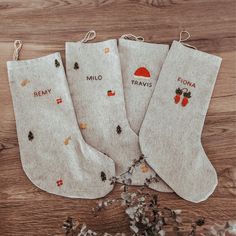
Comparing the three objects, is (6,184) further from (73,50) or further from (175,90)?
(175,90)

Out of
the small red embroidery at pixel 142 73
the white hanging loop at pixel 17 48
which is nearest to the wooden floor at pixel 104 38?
the white hanging loop at pixel 17 48

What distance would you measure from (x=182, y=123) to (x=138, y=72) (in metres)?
0.26

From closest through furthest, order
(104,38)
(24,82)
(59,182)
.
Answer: (59,182)
(24,82)
(104,38)

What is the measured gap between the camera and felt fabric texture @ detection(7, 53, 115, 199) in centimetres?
118

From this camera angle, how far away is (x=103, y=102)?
1295 millimetres

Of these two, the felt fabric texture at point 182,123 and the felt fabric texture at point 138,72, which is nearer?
the felt fabric texture at point 182,123

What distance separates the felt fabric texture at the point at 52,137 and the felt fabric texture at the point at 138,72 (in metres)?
0.21

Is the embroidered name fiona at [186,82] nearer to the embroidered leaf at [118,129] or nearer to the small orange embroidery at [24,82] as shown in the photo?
the embroidered leaf at [118,129]

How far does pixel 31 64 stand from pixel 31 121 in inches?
8.9

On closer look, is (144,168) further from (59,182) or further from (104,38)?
(104,38)

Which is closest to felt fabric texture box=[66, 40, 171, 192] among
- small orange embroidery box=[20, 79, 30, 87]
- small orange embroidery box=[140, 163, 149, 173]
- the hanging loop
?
small orange embroidery box=[140, 163, 149, 173]

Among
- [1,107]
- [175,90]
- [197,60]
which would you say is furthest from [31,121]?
[197,60]

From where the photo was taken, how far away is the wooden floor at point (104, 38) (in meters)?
1.16

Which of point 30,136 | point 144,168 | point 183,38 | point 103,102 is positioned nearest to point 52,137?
point 30,136
